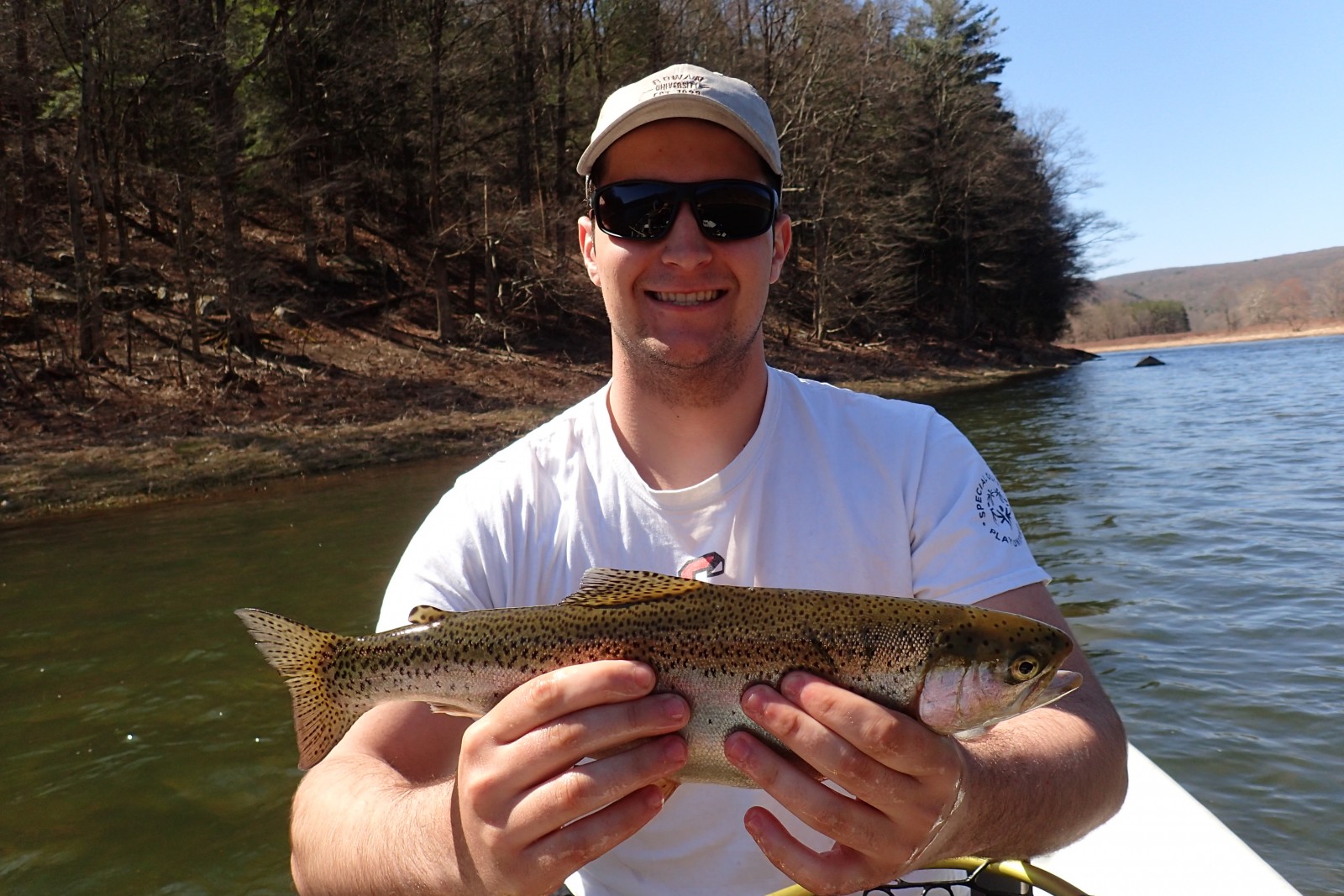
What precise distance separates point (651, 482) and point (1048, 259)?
216ft

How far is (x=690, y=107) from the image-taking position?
2883 millimetres

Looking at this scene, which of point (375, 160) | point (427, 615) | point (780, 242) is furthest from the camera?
point (375, 160)

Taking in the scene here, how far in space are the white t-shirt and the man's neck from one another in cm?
8

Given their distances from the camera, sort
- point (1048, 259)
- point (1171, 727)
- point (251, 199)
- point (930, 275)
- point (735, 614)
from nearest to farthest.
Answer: point (735, 614), point (1171, 727), point (251, 199), point (930, 275), point (1048, 259)

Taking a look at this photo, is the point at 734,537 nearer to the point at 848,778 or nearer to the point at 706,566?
the point at 706,566

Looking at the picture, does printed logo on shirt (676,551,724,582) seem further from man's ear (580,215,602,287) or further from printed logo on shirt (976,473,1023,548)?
man's ear (580,215,602,287)

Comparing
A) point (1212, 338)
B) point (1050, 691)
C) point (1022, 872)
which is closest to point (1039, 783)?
point (1050, 691)

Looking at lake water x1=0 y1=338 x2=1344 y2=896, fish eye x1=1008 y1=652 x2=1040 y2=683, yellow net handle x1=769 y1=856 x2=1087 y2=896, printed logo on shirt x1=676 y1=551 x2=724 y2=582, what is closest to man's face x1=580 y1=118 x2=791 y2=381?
printed logo on shirt x1=676 y1=551 x2=724 y2=582

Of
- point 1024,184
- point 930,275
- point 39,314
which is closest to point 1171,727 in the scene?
point 39,314

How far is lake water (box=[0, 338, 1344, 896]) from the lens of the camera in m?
6.19

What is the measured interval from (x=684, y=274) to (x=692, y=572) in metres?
0.87

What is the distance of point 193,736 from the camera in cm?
771

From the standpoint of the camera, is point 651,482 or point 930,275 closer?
point 651,482

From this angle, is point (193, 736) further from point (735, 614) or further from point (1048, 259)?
point (1048, 259)
